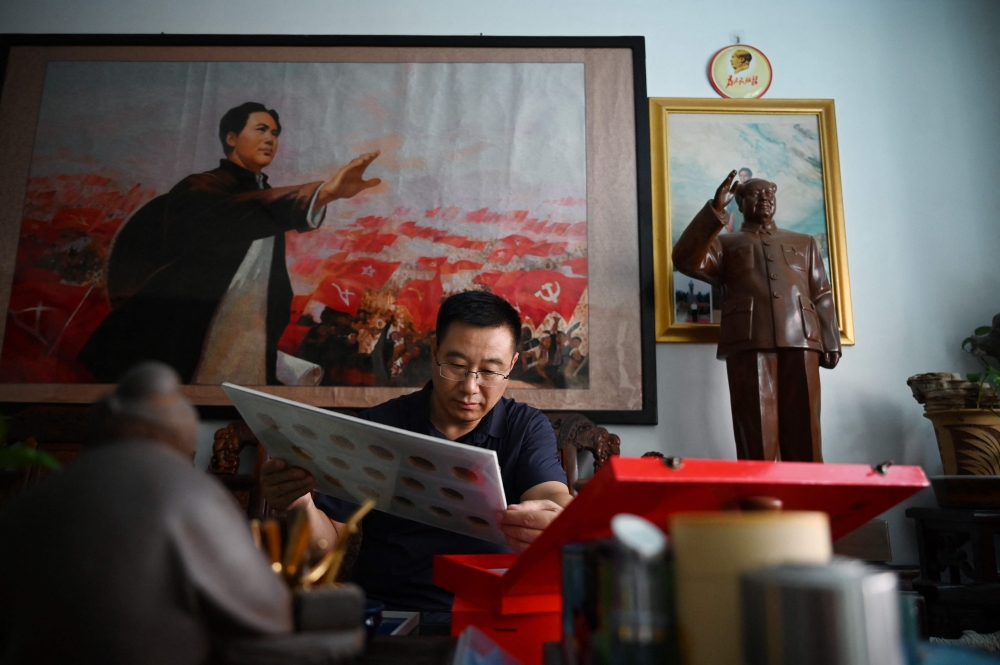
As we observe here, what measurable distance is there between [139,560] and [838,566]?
36 centimetres

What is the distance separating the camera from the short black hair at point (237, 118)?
219 cm

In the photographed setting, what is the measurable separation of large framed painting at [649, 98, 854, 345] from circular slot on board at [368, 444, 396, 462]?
4.47 feet

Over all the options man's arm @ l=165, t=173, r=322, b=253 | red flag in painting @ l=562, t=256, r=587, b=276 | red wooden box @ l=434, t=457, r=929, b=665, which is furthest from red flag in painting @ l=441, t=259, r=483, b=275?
red wooden box @ l=434, t=457, r=929, b=665

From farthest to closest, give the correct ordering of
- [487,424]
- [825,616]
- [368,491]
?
[487,424], [368,491], [825,616]

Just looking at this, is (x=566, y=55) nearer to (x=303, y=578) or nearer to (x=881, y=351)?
(x=881, y=351)

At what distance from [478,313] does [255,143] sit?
128 cm

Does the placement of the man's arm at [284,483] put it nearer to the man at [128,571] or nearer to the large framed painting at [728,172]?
the man at [128,571]

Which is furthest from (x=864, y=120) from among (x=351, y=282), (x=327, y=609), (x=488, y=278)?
(x=327, y=609)

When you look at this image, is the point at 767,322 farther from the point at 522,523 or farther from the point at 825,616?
the point at 825,616

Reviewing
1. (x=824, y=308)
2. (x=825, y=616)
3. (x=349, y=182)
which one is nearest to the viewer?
(x=825, y=616)

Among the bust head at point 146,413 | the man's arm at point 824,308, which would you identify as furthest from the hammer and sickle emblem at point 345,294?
the bust head at point 146,413

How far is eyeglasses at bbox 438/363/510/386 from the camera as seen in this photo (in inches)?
53.0

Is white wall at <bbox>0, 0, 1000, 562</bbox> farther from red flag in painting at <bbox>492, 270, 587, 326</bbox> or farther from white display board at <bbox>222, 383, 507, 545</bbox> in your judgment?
white display board at <bbox>222, 383, 507, 545</bbox>

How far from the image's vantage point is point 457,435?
142cm
